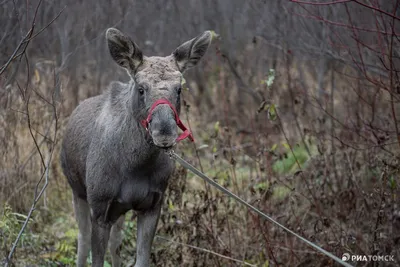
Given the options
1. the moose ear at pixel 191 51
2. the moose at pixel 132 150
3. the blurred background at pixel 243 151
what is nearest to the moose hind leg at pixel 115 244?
A: the blurred background at pixel 243 151

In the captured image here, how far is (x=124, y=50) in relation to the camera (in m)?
5.71

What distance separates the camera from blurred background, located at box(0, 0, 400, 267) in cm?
657

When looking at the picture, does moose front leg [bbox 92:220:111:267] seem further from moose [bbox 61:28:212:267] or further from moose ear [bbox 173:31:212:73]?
moose ear [bbox 173:31:212:73]

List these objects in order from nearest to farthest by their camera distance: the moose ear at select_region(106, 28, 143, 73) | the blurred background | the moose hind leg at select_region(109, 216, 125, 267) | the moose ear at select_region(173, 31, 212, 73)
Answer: the moose ear at select_region(106, 28, 143, 73)
the moose ear at select_region(173, 31, 212, 73)
the blurred background
the moose hind leg at select_region(109, 216, 125, 267)

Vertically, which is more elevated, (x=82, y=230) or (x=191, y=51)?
(x=191, y=51)

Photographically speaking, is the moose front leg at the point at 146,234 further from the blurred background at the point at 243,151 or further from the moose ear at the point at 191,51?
the moose ear at the point at 191,51

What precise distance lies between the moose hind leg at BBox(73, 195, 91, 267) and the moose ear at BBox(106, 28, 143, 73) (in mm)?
1947

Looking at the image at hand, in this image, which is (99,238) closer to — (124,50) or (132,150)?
(132,150)

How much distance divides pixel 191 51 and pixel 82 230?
2.40 meters

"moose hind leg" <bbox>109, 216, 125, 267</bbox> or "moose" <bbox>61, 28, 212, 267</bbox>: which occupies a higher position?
"moose" <bbox>61, 28, 212, 267</bbox>

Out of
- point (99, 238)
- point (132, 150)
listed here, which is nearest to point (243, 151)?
point (132, 150)

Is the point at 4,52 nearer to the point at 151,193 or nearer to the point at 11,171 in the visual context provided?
the point at 11,171

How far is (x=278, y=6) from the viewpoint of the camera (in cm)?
1037

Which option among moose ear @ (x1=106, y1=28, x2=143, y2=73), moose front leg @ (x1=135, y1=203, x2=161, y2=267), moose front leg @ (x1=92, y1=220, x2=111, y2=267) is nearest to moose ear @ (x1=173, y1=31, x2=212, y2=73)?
moose ear @ (x1=106, y1=28, x2=143, y2=73)
